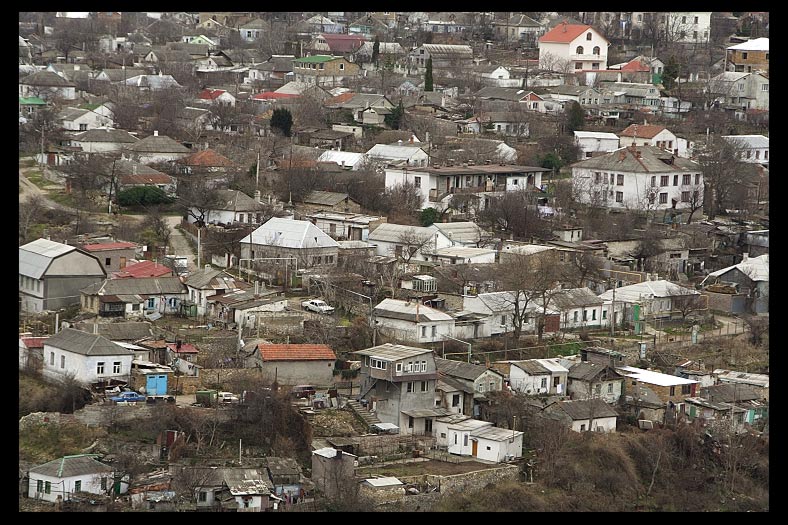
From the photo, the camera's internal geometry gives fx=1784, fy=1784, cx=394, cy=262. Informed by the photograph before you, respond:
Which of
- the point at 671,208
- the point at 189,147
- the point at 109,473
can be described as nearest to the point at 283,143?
the point at 189,147

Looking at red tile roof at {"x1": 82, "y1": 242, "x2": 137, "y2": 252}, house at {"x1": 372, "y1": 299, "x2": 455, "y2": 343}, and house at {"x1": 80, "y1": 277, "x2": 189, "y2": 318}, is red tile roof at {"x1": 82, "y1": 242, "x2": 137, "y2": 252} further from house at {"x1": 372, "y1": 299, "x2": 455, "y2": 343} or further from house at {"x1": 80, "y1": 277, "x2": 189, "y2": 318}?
house at {"x1": 372, "y1": 299, "x2": 455, "y2": 343}

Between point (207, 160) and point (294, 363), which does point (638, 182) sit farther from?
point (294, 363)

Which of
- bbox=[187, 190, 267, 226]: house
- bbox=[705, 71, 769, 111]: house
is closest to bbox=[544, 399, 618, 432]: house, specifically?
bbox=[187, 190, 267, 226]: house

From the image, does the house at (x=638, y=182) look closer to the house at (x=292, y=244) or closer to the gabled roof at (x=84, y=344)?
the house at (x=292, y=244)

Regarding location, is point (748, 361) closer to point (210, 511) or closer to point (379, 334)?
point (379, 334)

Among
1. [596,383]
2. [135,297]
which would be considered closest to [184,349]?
[135,297]

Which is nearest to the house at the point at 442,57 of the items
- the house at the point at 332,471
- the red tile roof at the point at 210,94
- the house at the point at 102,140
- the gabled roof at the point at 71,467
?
the red tile roof at the point at 210,94
